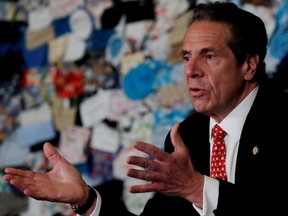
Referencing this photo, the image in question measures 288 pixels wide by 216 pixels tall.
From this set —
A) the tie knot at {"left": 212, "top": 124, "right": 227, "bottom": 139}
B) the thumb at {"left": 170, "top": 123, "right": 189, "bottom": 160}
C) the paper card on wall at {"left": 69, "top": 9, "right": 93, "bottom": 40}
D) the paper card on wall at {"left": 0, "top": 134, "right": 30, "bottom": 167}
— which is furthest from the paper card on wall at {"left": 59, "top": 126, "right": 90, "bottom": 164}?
the thumb at {"left": 170, "top": 123, "right": 189, "bottom": 160}

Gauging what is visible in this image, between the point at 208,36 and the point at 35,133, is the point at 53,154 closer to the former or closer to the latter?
the point at 208,36

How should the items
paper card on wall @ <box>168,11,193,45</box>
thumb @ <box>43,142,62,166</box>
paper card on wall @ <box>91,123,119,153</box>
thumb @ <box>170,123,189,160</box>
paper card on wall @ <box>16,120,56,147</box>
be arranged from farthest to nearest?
paper card on wall @ <box>16,120,56,147</box>, paper card on wall @ <box>91,123,119,153</box>, paper card on wall @ <box>168,11,193,45</box>, thumb @ <box>43,142,62,166</box>, thumb @ <box>170,123,189,160</box>

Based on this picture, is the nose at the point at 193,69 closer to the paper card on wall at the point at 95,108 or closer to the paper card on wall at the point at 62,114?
the paper card on wall at the point at 95,108

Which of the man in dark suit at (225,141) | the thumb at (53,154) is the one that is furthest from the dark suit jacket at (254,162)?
the thumb at (53,154)

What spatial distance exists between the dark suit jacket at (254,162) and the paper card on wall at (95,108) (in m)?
1.04

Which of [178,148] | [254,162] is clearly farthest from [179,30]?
[178,148]

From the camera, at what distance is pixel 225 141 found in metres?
1.76

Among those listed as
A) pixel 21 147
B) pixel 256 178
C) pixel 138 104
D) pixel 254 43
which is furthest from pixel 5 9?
pixel 256 178

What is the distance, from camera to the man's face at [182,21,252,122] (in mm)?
1718

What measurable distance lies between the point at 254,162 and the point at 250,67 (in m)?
0.31

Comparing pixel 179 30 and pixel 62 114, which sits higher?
pixel 179 30

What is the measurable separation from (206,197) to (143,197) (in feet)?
4.32

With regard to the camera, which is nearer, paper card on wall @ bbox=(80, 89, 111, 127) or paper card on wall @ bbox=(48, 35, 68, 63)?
paper card on wall @ bbox=(80, 89, 111, 127)

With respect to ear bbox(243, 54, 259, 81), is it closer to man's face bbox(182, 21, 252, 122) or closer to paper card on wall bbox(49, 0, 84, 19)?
man's face bbox(182, 21, 252, 122)
